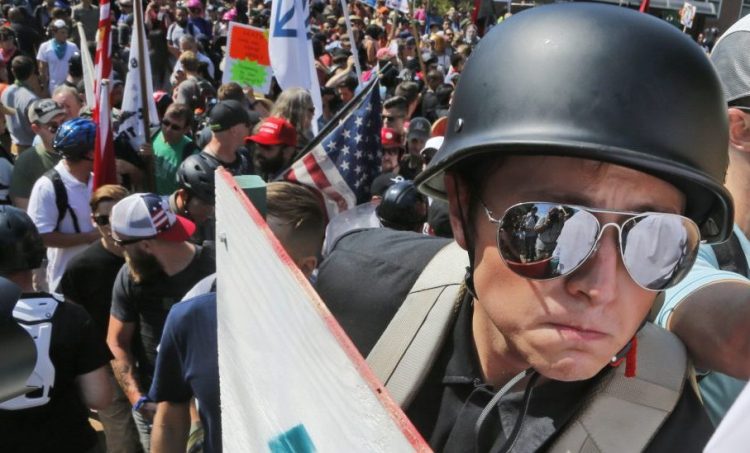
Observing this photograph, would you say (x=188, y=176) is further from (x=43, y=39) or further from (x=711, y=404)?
(x=43, y=39)

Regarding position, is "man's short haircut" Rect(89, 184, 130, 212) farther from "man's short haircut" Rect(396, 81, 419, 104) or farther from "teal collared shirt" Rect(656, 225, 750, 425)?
"man's short haircut" Rect(396, 81, 419, 104)

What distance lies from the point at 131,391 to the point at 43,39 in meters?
12.5

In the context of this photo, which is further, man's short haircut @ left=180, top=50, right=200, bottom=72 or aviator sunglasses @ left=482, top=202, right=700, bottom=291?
man's short haircut @ left=180, top=50, right=200, bottom=72

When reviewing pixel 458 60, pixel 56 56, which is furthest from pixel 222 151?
pixel 458 60

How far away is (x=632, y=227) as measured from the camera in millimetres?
1222

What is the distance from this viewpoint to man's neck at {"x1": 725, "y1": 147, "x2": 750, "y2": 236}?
1784mm

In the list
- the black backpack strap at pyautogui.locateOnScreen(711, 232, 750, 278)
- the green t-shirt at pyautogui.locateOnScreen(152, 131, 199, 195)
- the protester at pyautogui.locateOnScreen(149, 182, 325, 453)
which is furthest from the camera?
the green t-shirt at pyautogui.locateOnScreen(152, 131, 199, 195)

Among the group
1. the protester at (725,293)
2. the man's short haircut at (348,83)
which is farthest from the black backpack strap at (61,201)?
the man's short haircut at (348,83)

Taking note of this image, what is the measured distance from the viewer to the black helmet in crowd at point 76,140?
16.1 ft

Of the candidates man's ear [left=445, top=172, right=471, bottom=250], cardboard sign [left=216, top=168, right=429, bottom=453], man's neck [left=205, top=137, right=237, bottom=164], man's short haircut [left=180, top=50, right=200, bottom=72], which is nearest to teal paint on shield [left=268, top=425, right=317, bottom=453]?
cardboard sign [left=216, top=168, right=429, bottom=453]

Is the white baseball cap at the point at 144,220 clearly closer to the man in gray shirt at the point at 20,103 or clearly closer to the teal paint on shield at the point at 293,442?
the teal paint on shield at the point at 293,442

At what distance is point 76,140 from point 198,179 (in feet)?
3.31

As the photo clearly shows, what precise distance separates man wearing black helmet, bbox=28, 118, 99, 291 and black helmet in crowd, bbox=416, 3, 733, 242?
147 inches

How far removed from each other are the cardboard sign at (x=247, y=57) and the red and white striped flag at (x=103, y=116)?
2.14 meters
